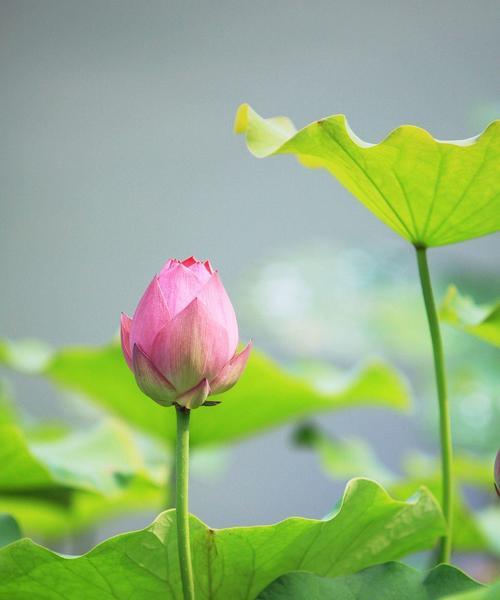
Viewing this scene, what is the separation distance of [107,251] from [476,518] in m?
3.04

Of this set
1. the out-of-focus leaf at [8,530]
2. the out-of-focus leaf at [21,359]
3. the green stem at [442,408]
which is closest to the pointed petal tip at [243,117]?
the green stem at [442,408]

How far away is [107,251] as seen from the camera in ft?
11.9

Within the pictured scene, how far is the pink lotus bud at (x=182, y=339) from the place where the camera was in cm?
32

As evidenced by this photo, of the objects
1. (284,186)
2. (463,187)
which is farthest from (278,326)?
(284,186)

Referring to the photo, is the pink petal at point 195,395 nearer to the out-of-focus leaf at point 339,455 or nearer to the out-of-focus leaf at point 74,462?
the out-of-focus leaf at point 74,462

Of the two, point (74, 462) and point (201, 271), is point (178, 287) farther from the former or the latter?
point (74, 462)

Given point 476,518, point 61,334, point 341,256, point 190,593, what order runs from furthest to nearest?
point 61,334, point 341,256, point 476,518, point 190,593

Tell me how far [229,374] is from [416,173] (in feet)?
0.46

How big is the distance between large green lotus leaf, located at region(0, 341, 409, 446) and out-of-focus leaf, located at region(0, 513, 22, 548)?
291 millimetres

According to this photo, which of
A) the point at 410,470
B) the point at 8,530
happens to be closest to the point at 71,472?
the point at 8,530

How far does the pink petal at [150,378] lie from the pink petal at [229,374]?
0.02 metres

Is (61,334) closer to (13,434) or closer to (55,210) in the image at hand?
(55,210)

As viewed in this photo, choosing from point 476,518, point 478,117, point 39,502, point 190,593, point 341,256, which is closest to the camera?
point 190,593

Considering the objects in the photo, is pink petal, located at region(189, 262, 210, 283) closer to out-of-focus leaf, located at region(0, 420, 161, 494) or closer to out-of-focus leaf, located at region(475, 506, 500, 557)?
out-of-focus leaf, located at region(0, 420, 161, 494)
